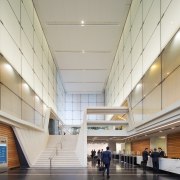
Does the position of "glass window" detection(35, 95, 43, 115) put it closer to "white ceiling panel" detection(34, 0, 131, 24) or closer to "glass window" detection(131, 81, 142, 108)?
"white ceiling panel" detection(34, 0, 131, 24)

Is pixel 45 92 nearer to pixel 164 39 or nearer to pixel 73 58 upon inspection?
pixel 73 58

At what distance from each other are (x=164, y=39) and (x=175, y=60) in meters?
2.07

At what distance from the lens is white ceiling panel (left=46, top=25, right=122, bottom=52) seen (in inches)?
1243

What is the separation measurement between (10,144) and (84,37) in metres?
15.4

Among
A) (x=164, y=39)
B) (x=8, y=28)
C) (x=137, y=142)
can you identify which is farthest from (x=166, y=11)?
(x=137, y=142)

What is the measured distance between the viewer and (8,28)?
19281 millimetres

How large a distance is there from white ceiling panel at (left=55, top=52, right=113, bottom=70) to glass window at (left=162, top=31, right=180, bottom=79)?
870 inches

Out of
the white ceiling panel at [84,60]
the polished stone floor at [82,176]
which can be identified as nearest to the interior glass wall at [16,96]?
the polished stone floor at [82,176]

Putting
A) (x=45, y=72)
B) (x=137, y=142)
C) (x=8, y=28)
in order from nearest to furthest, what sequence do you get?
(x=8, y=28) < (x=45, y=72) < (x=137, y=142)

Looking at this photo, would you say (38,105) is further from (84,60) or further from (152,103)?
(84,60)

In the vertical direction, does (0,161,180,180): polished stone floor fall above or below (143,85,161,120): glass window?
below

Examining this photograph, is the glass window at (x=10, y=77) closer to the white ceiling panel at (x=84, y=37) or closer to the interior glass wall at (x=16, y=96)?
the interior glass wall at (x=16, y=96)

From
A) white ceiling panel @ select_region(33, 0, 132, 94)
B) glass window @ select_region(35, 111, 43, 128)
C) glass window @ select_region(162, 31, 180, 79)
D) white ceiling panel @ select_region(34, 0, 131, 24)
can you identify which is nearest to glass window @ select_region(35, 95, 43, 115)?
glass window @ select_region(35, 111, 43, 128)

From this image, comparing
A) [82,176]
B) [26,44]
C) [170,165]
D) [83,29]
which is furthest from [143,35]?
[82,176]
